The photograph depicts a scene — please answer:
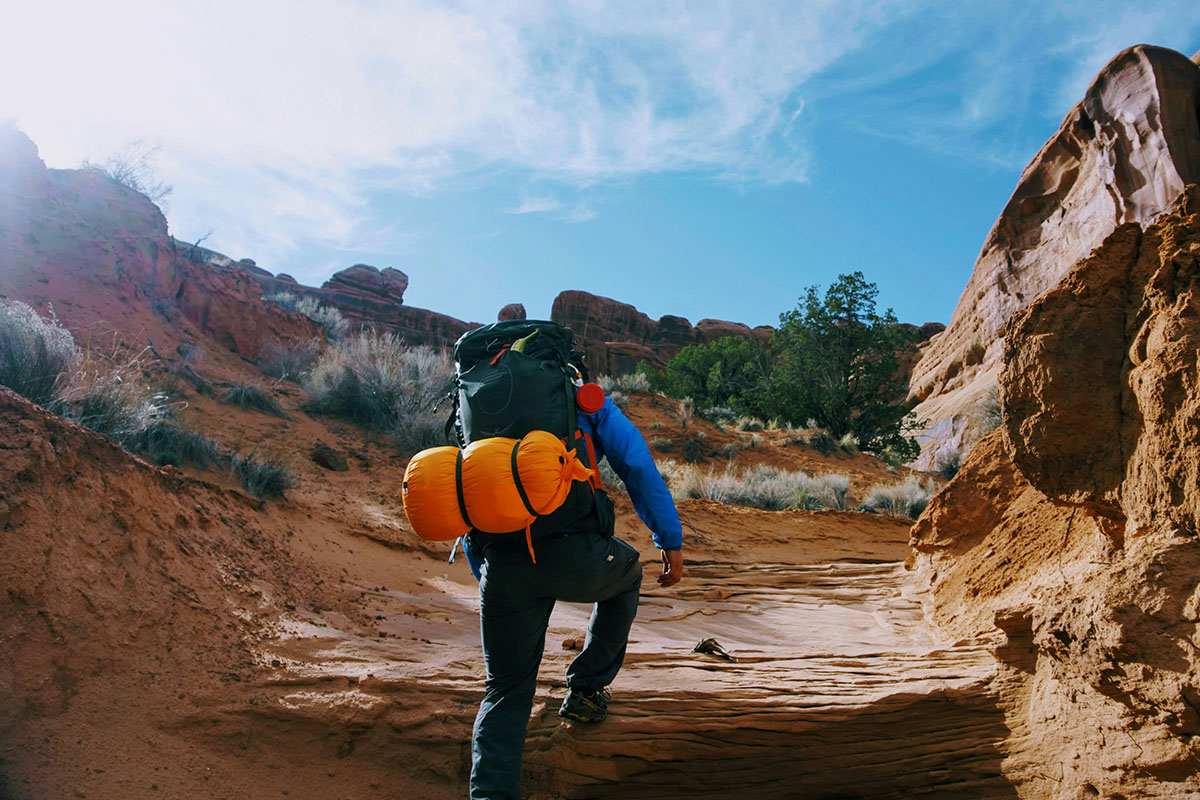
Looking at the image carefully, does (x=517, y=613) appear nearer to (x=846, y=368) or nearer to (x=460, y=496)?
(x=460, y=496)

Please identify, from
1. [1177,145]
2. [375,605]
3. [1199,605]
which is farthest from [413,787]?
[1177,145]

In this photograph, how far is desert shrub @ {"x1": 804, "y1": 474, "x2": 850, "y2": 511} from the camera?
12.6 meters

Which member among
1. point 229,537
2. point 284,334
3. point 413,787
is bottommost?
point 413,787

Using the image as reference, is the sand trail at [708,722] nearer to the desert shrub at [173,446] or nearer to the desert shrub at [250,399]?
the desert shrub at [173,446]

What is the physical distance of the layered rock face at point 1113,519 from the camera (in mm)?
2418

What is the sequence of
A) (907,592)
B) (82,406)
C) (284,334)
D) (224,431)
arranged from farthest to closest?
(284,334), (224,431), (82,406), (907,592)

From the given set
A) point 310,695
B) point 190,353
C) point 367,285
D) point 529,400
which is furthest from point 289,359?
point 367,285

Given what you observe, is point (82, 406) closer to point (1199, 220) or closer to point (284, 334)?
point (1199, 220)

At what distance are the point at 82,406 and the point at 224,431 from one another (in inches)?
121

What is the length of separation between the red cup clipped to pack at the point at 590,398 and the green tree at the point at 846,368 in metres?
18.8

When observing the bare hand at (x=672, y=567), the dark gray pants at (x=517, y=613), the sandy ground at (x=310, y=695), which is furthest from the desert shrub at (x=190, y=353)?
the bare hand at (x=672, y=567)

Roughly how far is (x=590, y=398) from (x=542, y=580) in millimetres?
749

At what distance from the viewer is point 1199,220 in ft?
8.90

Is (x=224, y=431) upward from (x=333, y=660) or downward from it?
upward
